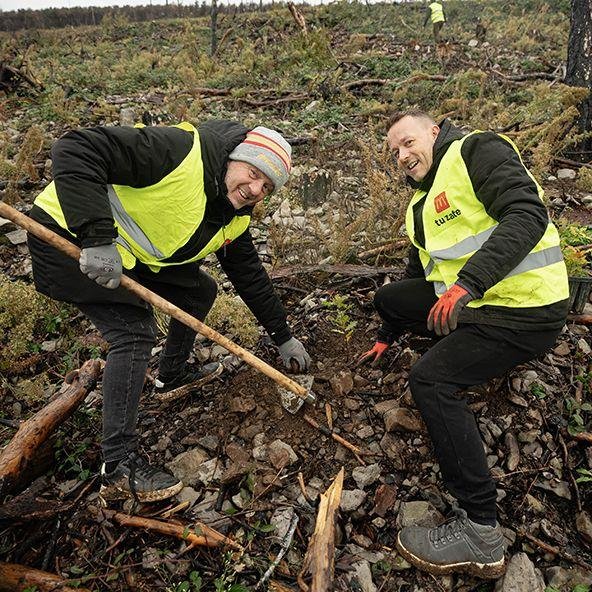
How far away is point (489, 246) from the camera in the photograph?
195 centimetres

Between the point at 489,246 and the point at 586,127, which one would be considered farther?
the point at 586,127

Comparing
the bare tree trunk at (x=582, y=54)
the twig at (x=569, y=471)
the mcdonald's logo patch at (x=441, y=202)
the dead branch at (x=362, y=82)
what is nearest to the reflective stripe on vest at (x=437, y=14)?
the dead branch at (x=362, y=82)

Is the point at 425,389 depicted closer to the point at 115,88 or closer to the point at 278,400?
the point at 278,400

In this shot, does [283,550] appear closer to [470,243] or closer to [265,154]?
[470,243]

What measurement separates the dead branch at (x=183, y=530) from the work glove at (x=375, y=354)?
1.35 metres

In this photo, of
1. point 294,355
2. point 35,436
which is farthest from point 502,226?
point 35,436

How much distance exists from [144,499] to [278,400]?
896mm

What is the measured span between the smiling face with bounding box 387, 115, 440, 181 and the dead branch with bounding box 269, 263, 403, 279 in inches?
49.8

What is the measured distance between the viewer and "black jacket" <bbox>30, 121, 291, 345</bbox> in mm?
1923

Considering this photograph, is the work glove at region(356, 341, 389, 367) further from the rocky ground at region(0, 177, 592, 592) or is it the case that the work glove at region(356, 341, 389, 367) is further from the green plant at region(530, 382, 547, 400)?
the green plant at region(530, 382, 547, 400)

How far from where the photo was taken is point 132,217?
2223mm

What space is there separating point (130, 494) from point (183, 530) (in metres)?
0.34

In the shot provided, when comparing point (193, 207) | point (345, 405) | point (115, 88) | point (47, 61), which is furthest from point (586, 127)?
point (47, 61)

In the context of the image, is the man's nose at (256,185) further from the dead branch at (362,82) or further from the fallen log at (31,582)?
the dead branch at (362,82)
